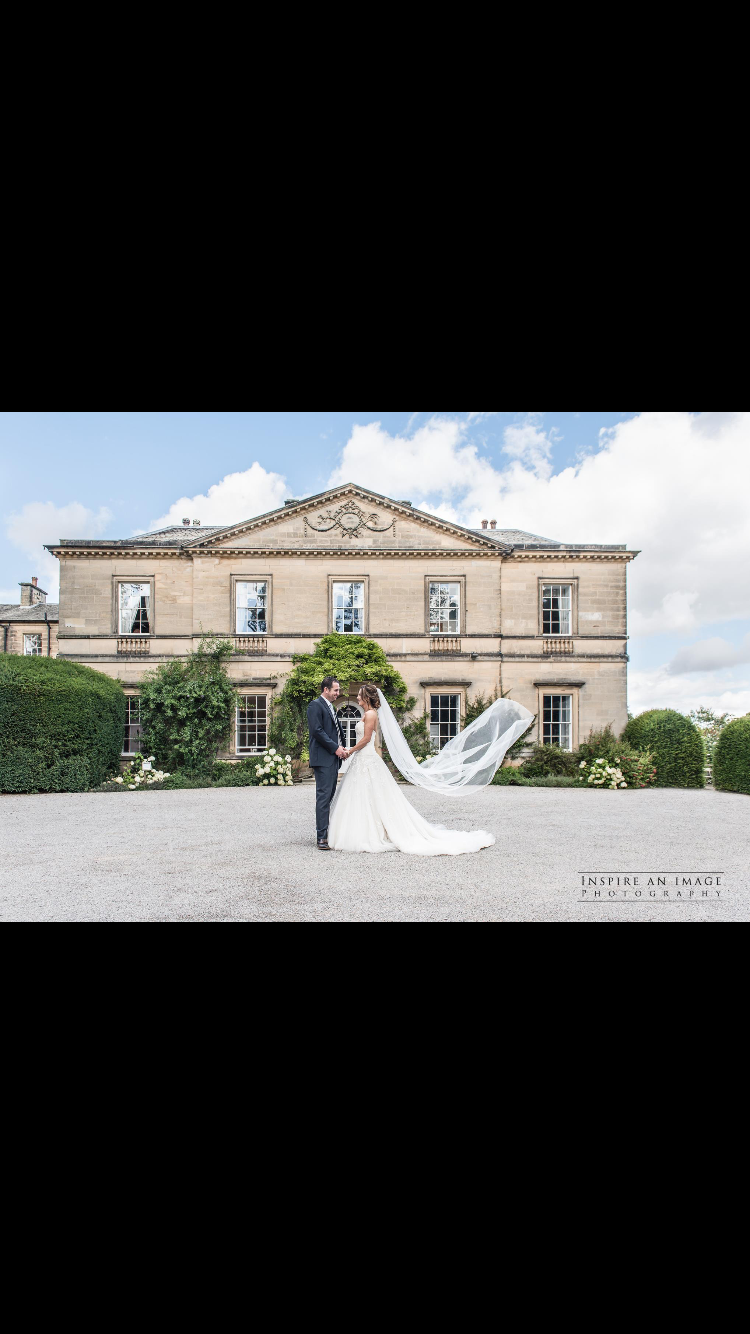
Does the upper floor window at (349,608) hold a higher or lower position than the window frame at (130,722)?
higher

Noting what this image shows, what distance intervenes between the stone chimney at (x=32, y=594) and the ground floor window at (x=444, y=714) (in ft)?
49.0

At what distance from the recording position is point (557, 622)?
18.3 m

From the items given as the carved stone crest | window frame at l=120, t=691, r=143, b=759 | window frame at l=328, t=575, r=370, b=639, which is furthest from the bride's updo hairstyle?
the carved stone crest

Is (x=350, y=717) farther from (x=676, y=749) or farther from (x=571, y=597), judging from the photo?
(x=676, y=749)

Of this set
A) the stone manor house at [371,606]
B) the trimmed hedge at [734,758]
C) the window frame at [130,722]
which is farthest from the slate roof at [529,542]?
the window frame at [130,722]

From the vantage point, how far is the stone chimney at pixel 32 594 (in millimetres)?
23750

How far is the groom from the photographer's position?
6.71 m

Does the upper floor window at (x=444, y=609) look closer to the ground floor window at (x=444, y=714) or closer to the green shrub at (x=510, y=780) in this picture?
the ground floor window at (x=444, y=714)

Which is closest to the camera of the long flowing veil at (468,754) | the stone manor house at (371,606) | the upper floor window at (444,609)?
the long flowing veil at (468,754)

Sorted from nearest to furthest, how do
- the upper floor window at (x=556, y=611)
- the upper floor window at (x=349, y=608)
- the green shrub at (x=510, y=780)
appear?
the green shrub at (x=510, y=780), the upper floor window at (x=349, y=608), the upper floor window at (x=556, y=611)

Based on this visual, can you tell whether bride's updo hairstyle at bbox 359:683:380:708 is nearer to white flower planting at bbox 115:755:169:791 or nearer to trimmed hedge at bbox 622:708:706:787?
white flower planting at bbox 115:755:169:791

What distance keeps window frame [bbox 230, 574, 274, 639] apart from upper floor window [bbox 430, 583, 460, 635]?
423 centimetres
